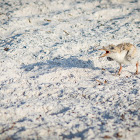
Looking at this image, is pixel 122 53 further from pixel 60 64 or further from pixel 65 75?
pixel 60 64

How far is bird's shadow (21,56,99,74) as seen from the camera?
11.0 feet

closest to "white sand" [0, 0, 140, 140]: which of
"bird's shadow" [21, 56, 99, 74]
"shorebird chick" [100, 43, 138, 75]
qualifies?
"bird's shadow" [21, 56, 99, 74]

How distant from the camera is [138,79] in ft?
9.68

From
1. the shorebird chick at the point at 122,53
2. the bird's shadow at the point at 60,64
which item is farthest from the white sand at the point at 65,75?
the shorebird chick at the point at 122,53

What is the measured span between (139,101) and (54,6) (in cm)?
525

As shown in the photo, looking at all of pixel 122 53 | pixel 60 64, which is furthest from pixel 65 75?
pixel 122 53

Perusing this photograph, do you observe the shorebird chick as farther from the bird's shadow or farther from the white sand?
the bird's shadow

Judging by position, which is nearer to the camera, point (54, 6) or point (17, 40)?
point (17, 40)

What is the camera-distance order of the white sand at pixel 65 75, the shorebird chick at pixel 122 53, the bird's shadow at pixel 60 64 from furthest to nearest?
the bird's shadow at pixel 60 64, the shorebird chick at pixel 122 53, the white sand at pixel 65 75

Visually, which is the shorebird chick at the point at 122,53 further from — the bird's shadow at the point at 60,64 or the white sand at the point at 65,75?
the bird's shadow at the point at 60,64

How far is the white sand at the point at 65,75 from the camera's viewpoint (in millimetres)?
1940

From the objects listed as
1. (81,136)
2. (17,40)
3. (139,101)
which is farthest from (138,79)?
(17,40)

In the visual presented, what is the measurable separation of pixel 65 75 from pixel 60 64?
51 centimetres

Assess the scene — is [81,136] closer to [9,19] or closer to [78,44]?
[78,44]
